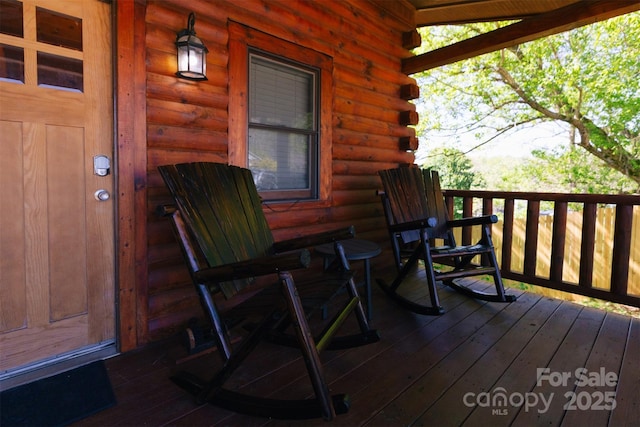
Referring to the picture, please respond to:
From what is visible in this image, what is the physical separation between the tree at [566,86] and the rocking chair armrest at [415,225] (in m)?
7.08

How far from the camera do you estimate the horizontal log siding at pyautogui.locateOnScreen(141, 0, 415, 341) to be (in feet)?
6.57

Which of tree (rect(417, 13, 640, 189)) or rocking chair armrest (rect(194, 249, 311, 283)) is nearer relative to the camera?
rocking chair armrest (rect(194, 249, 311, 283))

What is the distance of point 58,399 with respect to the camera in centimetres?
149

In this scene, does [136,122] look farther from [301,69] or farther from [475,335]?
[475,335]

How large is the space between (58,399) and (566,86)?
374 inches

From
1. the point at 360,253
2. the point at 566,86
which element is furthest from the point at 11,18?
the point at 566,86

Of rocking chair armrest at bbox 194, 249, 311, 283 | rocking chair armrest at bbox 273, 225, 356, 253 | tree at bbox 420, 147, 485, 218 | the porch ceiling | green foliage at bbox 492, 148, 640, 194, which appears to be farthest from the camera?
tree at bbox 420, 147, 485, 218

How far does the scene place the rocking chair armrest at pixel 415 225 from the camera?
7.45 feet

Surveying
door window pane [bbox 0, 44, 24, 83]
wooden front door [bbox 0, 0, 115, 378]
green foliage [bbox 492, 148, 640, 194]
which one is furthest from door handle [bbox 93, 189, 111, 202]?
green foliage [bbox 492, 148, 640, 194]

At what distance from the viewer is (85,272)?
182 cm

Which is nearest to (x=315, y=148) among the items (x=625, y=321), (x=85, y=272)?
(x=85, y=272)

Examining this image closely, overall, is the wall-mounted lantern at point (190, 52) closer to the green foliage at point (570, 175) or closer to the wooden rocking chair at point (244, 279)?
the wooden rocking chair at point (244, 279)

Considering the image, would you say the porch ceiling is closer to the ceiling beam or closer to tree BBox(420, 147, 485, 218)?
the ceiling beam

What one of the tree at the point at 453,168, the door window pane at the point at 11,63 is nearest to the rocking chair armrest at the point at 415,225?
the door window pane at the point at 11,63
